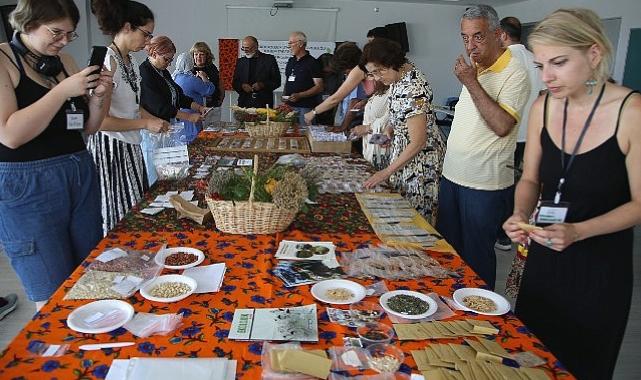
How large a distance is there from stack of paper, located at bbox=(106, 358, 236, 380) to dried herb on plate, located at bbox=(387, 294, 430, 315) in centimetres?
43

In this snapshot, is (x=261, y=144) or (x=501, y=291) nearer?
(x=501, y=291)

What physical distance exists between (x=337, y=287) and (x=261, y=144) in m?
2.11

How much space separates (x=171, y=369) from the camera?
3.14 feet

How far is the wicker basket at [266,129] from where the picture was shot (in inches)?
144

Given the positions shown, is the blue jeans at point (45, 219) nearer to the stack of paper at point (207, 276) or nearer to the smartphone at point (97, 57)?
the smartphone at point (97, 57)

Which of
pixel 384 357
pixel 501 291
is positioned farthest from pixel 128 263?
pixel 501 291

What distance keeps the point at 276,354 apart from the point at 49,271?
1028mm

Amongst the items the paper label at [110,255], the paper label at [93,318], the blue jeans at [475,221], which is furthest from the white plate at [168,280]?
the blue jeans at [475,221]

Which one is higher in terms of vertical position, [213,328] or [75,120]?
[75,120]

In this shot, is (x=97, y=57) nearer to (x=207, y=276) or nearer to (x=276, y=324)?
(x=207, y=276)

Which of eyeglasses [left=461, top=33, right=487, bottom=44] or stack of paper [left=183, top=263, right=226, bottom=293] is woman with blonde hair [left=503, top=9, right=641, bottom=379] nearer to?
eyeglasses [left=461, top=33, right=487, bottom=44]

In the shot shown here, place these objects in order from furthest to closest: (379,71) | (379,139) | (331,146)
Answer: (331,146) < (379,139) < (379,71)

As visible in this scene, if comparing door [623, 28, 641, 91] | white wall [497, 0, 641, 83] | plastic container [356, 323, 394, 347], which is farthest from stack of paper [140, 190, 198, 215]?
door [623, 28, 641, 91]

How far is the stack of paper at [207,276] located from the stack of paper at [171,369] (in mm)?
324
